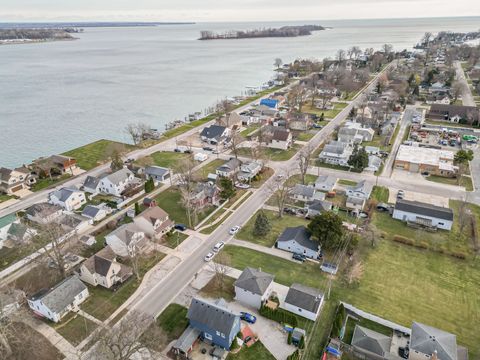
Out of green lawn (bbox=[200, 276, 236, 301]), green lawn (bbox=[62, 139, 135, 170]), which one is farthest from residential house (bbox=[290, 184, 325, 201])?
green lawn (bbox=[62, 139, 135, 170])

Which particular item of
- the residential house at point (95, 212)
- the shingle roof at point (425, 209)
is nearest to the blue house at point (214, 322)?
the residential house at point (95, 212)

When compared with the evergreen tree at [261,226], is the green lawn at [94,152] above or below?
below

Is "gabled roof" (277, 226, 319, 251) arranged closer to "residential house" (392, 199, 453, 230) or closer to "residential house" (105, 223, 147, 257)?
"residential house" (392, 199, 453, 230)

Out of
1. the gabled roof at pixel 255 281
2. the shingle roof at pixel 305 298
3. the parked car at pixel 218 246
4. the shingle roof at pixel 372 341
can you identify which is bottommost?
the parked car at pixel 218 246

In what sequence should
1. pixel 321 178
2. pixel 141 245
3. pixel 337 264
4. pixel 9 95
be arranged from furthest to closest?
pixel 9 95, pixel 321 178, pixel 141 245, pixel 337 264

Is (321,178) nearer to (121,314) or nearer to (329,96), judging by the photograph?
(121,314)

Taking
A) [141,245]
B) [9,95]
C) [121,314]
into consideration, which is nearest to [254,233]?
[141,245]

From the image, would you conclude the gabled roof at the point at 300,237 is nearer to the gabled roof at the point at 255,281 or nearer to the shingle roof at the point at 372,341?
the gabled roof at the point at 255,281
